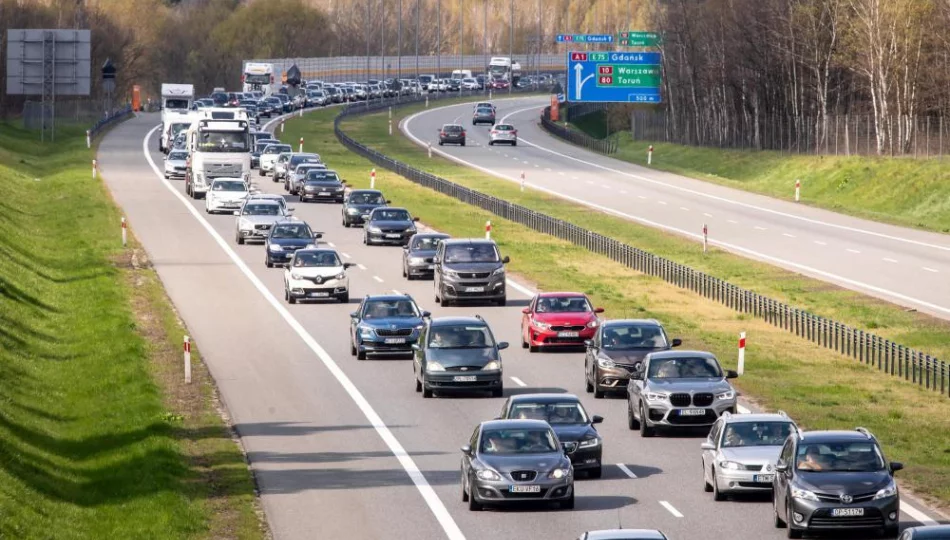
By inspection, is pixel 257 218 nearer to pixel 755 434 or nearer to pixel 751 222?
pixel 751 222

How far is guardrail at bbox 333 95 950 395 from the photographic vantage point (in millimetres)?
41625

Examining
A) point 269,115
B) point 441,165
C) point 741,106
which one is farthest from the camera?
point 269,115

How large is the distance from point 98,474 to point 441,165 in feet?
268

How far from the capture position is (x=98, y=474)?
29.5 metres

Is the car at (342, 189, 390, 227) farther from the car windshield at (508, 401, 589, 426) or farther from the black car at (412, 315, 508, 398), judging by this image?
the car windshield at (508, 401, 589, 426)

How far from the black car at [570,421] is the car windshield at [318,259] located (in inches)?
908

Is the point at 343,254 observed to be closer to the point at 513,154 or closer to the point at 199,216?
the point at 199,216

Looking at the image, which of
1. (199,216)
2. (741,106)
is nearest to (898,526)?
(199,216)

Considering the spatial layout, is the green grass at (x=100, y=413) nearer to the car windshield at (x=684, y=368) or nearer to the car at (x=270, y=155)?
the car windshield at (x=684, y=368)

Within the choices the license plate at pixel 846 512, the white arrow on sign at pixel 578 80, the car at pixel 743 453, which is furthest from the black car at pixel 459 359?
the white arrow on sign at pixel 578 80

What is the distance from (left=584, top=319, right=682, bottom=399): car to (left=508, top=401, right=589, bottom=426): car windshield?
681 centimetres

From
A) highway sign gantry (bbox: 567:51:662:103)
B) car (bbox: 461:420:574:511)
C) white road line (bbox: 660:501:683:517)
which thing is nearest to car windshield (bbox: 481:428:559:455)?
car (bbox: 461:420:574:511)

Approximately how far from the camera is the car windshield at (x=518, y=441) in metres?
25.9

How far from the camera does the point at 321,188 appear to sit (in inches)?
3285
